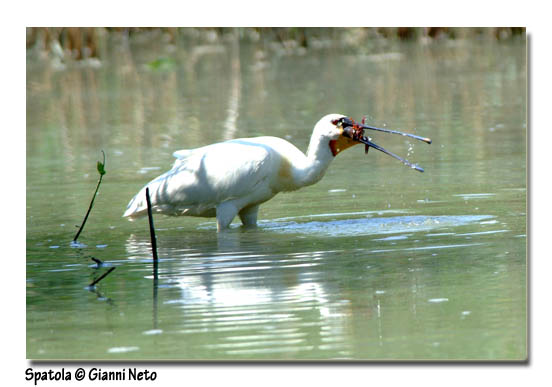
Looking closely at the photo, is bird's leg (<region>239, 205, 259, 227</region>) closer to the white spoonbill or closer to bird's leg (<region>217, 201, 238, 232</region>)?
the white spoonbill

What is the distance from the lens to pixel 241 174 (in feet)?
33.2

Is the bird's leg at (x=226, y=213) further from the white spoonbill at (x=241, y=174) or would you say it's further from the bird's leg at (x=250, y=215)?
the bird's leg at (x=250, y=215)

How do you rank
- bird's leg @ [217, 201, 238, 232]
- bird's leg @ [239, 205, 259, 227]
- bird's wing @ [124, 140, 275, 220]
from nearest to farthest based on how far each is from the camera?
1. bird's wing @ [124, 140, 275, 220]
2. bird's leg @ [217, 201, 238, 232]
3. bird's leg @ [239, 205, 259, 227]

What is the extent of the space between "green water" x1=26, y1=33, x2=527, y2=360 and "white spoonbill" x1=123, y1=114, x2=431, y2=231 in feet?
0.91

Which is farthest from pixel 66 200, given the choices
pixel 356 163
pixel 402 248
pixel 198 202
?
pixel 402 248

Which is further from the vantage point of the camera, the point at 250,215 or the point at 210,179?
the point at 250,215

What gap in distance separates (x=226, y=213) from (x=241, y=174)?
1.36 feet

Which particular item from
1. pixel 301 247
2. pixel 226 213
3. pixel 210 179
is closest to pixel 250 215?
pixel 226 213

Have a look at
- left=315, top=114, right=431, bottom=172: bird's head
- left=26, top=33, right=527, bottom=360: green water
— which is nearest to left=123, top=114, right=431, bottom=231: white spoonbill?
left=315, top=114, right=431, bottom=172: bird's head

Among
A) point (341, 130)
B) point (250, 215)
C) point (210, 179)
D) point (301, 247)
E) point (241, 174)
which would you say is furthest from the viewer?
point (250, 215)

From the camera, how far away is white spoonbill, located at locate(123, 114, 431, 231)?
1019cm

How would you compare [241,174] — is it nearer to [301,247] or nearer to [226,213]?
[226,213]

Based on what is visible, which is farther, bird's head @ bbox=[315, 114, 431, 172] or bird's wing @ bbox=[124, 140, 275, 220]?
bird's head @ bbox=[315, 114, 431, 172]
